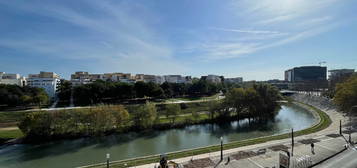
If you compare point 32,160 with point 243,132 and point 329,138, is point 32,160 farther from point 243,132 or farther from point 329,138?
point 329,138

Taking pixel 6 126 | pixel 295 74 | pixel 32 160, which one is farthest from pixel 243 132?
pixel 295 74

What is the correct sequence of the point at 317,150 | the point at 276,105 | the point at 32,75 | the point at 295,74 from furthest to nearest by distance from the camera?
the point at 295,74
the point at 32,75
the point at 276,105
the point at 317,150

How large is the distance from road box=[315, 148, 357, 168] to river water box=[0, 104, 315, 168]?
9613 millimetres

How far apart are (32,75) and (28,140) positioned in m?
68.6

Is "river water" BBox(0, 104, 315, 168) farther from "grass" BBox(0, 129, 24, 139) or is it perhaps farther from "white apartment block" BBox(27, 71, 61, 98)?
"white apartment block" BBox(27, 71, 61, 98)

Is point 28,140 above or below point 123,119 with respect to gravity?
below

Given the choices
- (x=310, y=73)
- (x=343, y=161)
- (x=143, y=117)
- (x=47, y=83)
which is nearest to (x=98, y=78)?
(x=47, y=83)

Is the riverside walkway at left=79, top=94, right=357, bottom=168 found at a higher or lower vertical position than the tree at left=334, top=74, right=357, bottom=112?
lower

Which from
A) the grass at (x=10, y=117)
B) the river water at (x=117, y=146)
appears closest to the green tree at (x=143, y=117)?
the river water at (x=117, y=146)

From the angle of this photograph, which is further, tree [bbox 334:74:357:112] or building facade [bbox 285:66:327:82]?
building facade [bbox 285:66:327:82]

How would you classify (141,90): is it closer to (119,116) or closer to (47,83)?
(119,116)

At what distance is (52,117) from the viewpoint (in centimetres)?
2252

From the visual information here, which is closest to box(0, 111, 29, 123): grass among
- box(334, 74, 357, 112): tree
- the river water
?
the river water

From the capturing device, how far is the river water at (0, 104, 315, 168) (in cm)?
A: 1684
